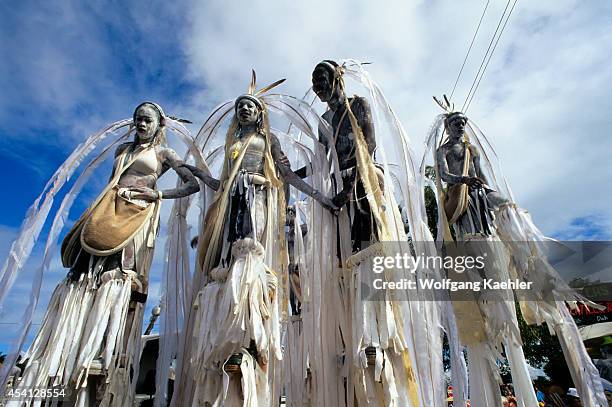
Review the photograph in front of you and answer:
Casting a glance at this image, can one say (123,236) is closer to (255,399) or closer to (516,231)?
(255,399)

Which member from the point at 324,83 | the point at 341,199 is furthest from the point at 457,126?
the point at 341,199

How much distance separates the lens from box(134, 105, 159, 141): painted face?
3727mm

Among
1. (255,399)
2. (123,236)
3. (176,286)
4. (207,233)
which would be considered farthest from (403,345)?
(123,236)

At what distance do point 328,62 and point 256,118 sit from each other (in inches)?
39.0

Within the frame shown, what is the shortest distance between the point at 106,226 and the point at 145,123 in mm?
1102

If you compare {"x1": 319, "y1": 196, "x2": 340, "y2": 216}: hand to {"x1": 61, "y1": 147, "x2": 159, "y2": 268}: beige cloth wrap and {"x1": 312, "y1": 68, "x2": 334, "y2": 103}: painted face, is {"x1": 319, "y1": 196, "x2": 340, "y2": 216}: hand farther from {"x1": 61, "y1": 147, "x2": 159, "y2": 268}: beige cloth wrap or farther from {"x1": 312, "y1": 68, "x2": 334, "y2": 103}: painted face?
{"x1": 61, "y1": 147, "x2": 159, "y2": 268}: beige cloth wrap

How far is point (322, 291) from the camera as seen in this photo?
3307mm

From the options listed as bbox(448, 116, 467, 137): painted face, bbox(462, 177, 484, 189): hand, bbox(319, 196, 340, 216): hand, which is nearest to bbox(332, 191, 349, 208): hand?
bbox(319, 196, 340, 216): hand

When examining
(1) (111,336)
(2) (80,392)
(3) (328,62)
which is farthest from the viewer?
(3) (328,62)

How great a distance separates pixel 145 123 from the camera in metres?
3.73

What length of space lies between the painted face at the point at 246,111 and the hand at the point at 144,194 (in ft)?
3.16

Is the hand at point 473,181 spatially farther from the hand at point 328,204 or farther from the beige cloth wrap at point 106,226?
the beige cloth wrap at point 106,226

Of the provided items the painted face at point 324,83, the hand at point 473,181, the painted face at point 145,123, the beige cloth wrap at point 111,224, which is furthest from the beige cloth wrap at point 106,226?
the hand at point 473,181

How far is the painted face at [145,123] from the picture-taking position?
3727 millimetres
